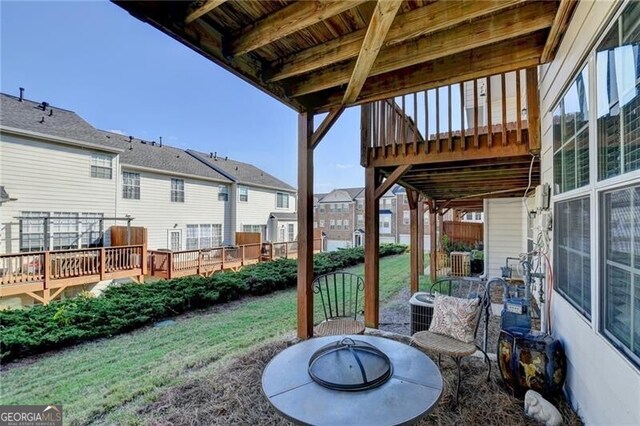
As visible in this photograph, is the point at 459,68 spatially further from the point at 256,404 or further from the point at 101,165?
the point at 101,165

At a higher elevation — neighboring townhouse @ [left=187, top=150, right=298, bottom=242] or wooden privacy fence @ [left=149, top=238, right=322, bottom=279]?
neighboring townhouse @ [left=187, top=150, right=298, bottom=242]

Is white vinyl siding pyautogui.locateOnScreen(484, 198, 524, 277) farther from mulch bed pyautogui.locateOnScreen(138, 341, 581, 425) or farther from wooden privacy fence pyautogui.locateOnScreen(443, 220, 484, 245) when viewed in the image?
mulch bed pyautogui.locateOnScreen(138, 341, 581, 425)

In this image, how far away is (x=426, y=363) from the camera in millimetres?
2043

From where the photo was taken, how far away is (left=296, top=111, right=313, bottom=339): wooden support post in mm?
3525

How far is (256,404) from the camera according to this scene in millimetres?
2582

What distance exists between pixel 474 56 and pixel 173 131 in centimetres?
2660

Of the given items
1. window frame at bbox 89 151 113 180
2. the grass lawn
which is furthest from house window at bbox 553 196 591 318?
window frame at bbox 89 151 113 180

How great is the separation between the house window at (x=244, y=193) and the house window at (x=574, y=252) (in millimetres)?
14921

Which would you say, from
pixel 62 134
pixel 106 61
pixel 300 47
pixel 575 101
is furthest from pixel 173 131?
pixel 575 101

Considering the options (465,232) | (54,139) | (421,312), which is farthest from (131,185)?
(465,232)

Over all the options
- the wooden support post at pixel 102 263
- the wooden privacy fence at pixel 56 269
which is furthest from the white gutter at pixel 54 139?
the wooden support post at pixel 102 263

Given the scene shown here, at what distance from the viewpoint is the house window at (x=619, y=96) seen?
1340mm

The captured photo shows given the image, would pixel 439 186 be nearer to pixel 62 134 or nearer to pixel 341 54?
pixel 341 54

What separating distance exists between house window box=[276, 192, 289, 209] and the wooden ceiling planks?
16.0 metres
